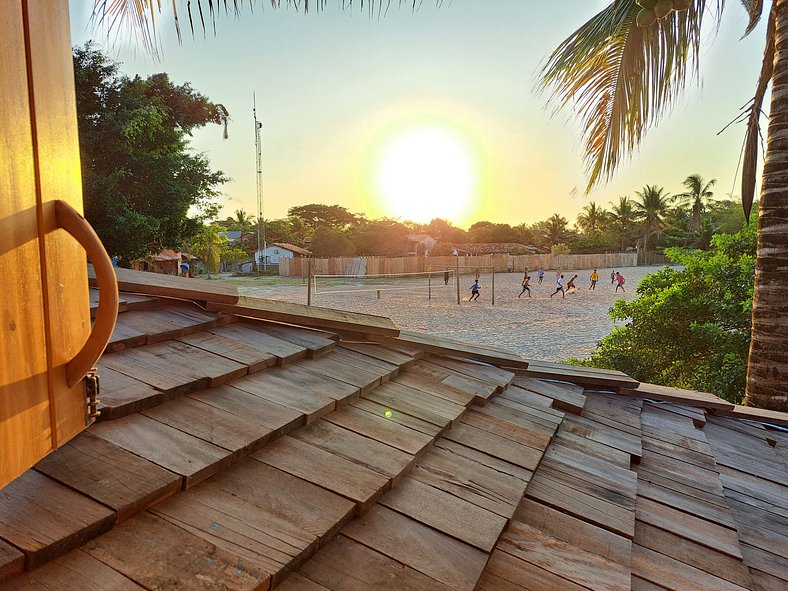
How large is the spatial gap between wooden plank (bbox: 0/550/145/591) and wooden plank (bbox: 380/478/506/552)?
652 millimetres

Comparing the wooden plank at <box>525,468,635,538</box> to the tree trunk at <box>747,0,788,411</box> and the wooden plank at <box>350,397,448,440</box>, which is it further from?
the tree trunk at <box>747,0,788,411</box>

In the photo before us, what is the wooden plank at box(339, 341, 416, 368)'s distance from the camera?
92.7 inches

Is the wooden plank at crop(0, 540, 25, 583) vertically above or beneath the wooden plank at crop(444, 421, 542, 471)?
above

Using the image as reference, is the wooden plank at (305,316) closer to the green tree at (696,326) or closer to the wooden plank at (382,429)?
the wooden plank at (382,429)

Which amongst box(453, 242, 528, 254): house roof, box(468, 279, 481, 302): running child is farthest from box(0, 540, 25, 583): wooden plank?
box(453, 242, 528, 254): house roof

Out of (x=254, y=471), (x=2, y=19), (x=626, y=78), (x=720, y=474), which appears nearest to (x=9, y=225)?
(x=2, y=19)

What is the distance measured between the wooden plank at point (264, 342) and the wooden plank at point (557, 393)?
1.36 metres

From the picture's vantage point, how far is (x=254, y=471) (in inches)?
48.0

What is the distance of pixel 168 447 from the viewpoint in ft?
3.87

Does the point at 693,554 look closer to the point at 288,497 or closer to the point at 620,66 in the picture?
the point at 288,497

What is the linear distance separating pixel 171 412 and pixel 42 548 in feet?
1.91

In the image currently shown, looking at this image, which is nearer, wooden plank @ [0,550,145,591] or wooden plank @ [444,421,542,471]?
wooden plank @ [0,550,145,591]

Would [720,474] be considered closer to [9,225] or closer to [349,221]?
[9,225]

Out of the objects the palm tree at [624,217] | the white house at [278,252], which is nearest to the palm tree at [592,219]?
the palm tree at [624,217]
